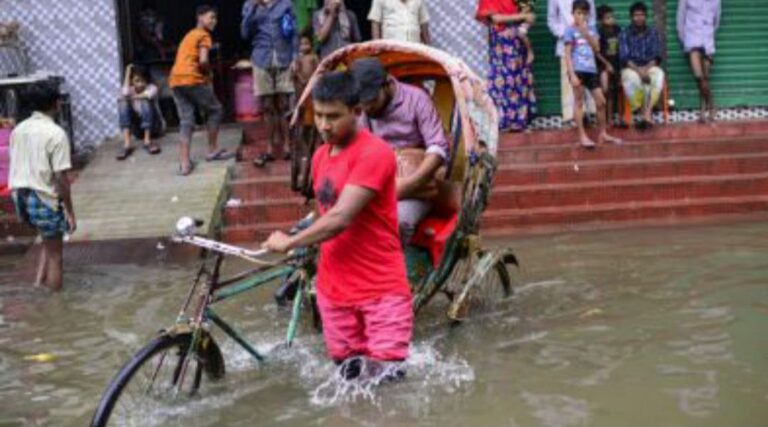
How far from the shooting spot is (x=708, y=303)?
665 cm

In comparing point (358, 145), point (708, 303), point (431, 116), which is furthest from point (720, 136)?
point (358, 145)

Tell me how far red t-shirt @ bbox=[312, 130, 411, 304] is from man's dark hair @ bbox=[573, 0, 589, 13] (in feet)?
22.5

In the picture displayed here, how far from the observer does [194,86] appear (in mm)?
10508

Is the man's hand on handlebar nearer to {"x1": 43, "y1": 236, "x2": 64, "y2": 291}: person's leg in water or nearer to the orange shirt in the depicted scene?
{"x1": 43, "y1": 236, "x2": 64, "y2": 291}: person's leg in water

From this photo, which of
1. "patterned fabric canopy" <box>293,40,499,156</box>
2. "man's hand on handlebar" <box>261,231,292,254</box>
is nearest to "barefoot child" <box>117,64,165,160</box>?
"patterned fabric canopy" <box>293,40,499,156</box>

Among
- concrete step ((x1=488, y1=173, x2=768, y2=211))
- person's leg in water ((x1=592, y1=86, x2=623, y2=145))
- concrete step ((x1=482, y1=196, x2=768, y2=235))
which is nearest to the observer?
concrete step ((x1=482, y1=196, x2=768, y2=235))

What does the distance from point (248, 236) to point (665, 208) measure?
398cm

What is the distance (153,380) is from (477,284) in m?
2.35

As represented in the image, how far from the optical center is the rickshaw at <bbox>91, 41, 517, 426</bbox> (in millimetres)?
4496

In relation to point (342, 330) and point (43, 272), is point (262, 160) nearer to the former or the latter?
point (43, 272)

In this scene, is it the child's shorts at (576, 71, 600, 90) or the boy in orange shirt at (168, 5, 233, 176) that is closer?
the boy in orange shirt at (168, 5, 233, 176)

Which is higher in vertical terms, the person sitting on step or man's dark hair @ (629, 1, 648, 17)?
man's dark hair @ (629, 1, 648, 17)

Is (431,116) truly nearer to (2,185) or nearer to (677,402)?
(677,402)

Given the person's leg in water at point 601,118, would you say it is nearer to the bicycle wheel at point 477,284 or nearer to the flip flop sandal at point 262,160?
the flip flop sandal at point 262,160
